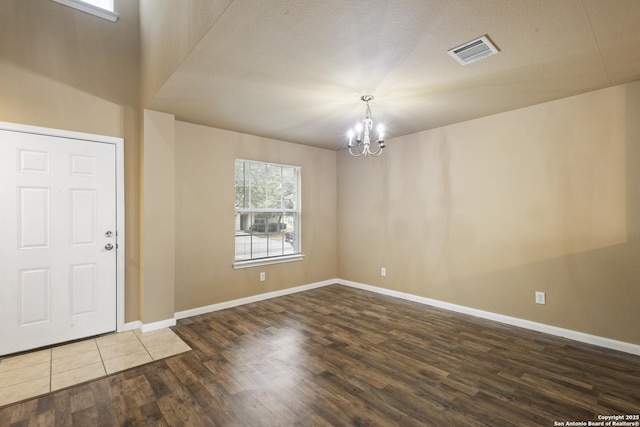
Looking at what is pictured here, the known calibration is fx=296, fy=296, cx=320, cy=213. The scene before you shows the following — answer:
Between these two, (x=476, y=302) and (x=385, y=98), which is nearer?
(x=385, y=98)

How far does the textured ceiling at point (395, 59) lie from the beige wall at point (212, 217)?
1.59 ft

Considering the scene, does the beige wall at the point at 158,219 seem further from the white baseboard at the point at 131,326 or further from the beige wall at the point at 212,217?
the beige wall at the point at 212,217

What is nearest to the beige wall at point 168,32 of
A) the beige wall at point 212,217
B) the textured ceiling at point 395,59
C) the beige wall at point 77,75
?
the textured ceiling at point 395,59

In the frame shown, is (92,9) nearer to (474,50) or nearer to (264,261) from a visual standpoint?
(264,261)

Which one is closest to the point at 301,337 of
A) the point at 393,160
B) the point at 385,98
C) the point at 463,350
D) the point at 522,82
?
the point at 463,350

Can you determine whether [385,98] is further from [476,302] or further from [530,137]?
[476,302]

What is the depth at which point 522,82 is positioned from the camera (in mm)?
2703

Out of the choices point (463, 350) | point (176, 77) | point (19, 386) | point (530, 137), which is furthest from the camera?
point (530, 137)

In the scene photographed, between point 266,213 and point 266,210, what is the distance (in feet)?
0.16

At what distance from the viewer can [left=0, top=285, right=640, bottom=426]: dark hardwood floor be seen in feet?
6.34

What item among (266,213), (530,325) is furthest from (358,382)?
(266,213)

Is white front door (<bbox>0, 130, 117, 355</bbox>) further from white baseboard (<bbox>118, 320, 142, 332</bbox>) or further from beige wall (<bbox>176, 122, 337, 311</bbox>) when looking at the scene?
beige wall (<bbox>176, 122, 337, 311</bbox>)

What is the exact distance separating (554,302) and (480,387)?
65.1 inches

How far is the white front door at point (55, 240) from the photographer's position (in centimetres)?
275
